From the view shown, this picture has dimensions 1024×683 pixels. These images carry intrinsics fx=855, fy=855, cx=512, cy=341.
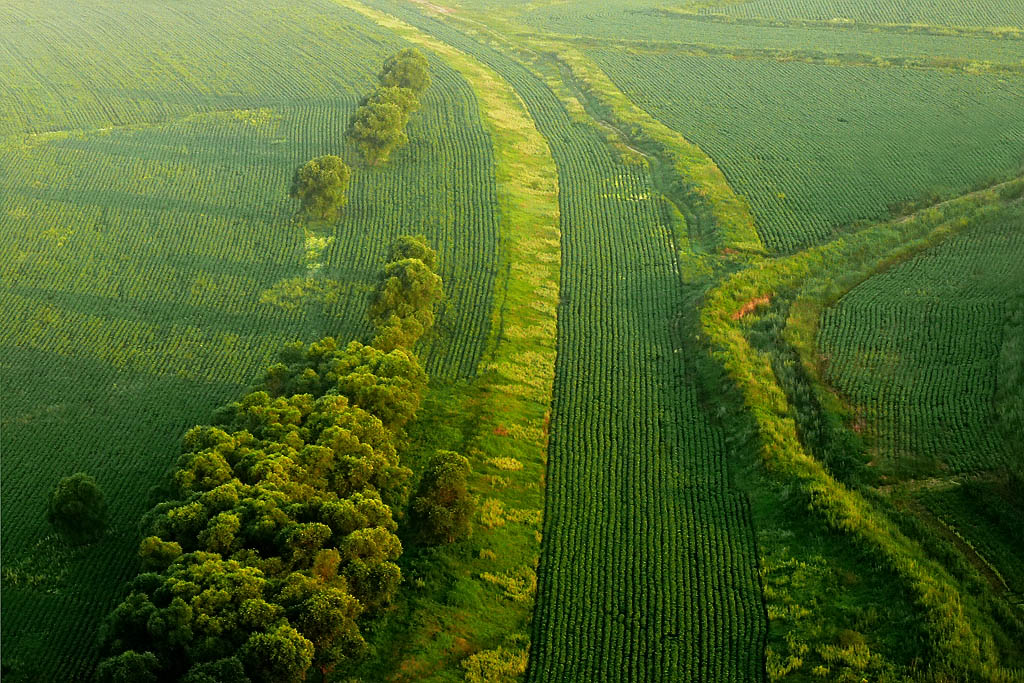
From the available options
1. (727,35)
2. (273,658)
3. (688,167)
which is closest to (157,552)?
(273,658)

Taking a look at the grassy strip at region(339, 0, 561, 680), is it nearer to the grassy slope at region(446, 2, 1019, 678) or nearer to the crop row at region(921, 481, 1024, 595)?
the grassy slope at region(446, 2, 1019, 678)

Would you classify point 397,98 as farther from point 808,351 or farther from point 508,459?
point 508,459

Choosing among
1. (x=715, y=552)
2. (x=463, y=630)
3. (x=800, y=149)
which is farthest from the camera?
(x=800, y=149)

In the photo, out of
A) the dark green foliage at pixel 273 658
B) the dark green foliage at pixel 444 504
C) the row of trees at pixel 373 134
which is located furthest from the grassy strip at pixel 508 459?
the row of trees at pixel 373 134

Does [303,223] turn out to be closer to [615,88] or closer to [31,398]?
[31,398]

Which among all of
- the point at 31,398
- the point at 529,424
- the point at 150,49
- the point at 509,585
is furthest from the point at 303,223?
the point at 150,49

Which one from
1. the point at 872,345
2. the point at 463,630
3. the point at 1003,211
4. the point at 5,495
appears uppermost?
the point at 1003,211
